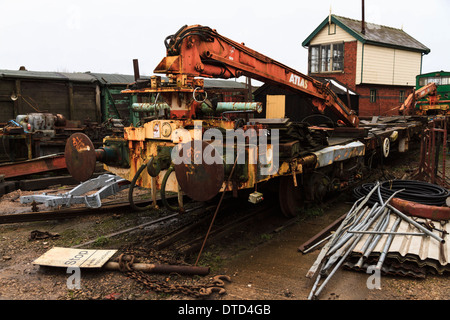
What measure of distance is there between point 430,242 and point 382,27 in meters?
20.7

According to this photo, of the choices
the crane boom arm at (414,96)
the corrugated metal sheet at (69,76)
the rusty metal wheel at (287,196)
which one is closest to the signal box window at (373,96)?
the crane boom arm at (414,96)

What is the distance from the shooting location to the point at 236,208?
6.44 metres

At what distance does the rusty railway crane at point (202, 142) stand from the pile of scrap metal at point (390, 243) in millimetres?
1054

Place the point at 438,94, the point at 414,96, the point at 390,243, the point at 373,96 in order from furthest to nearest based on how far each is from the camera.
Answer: the point at 373,96
the point at 438,94
the point at 414,96
the point at 390,243

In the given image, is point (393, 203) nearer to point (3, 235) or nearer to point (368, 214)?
point (368, 214)

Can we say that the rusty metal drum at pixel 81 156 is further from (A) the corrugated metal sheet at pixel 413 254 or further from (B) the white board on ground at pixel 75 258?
(A) the corrugated metal sheet at pixel 413 254

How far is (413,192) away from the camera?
5.93 meters

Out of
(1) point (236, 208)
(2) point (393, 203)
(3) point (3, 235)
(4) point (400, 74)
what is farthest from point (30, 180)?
(4) point (400, 74)

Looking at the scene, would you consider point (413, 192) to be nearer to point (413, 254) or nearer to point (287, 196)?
point (287, 196)

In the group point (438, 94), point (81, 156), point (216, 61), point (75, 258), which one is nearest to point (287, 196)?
point (216, 61)

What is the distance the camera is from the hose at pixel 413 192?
5.49 metres

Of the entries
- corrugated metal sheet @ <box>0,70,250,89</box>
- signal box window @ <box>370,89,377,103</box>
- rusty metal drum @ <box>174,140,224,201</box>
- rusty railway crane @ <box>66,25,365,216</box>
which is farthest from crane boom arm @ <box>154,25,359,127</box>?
signal box window @ <box>370,89,377,103</box>

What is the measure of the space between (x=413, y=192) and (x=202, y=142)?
387 cm
